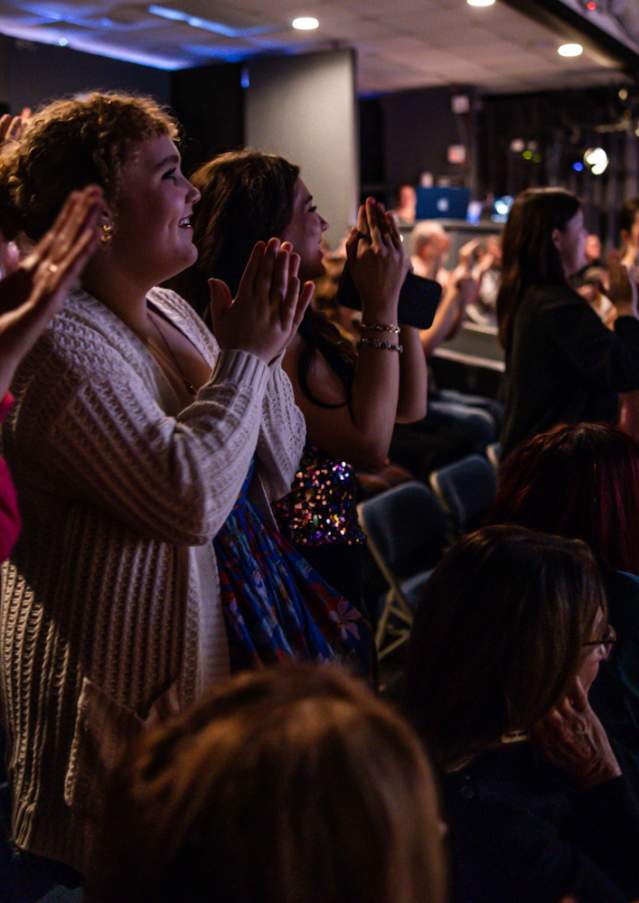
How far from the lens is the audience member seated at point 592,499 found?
1.59 m

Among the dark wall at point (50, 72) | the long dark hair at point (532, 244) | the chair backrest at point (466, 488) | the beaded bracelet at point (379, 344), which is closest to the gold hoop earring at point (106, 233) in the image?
the beaded bracelet at point (379, 344)

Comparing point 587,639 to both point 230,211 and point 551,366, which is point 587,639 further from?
point 551,366

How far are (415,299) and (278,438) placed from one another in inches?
21.7

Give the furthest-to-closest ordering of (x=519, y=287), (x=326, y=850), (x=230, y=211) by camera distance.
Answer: (x=519, y=287), (x=230, y=211), (x=326, y=850)

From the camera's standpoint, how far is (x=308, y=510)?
153 centimetres

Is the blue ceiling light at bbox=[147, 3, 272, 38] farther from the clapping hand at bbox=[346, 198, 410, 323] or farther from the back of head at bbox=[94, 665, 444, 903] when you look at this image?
the back of head at bbox=[94, 665, 444, 903]

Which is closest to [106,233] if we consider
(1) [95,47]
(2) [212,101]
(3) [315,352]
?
(3) [315,352]

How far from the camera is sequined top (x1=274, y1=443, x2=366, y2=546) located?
1.52m

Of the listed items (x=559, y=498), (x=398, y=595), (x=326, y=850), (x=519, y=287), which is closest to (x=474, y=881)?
(x=326, y=850)

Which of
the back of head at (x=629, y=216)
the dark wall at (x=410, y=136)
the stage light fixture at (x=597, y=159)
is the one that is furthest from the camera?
the dark wall at (x=410, y=136)

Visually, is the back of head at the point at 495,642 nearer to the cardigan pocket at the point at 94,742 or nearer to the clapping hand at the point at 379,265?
the cardigan pocket at the point at 94,742

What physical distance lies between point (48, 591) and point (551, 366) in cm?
176

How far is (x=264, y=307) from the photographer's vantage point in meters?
1.12

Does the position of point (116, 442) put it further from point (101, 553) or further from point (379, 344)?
point (379, 344)
